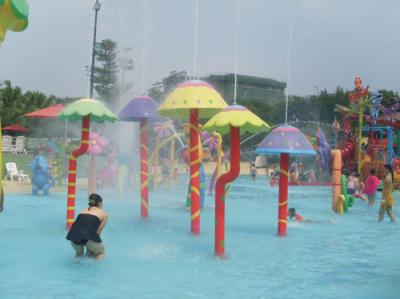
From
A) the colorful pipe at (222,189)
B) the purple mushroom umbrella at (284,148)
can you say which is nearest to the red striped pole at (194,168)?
the purple mushroom umbrella at (284,148)

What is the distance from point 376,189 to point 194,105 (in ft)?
32.2

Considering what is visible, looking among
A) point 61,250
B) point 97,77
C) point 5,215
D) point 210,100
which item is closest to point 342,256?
point 210,100

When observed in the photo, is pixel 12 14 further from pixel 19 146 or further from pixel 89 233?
pixel 19 146

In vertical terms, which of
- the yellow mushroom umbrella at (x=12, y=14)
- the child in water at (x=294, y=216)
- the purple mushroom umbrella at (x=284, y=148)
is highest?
the yellow mushroom umbrella at (x=12, y=14)

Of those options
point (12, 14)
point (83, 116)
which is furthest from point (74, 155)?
point (12, 14)

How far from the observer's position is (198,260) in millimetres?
7219

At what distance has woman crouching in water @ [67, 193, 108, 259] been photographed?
6.85 meters

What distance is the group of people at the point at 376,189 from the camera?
11.4m

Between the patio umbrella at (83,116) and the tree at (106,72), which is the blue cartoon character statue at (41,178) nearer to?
the patio umbrella at (83,116)

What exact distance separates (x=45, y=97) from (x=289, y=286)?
47533mm

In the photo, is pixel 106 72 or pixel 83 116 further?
pixel 106 72

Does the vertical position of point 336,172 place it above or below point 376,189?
above

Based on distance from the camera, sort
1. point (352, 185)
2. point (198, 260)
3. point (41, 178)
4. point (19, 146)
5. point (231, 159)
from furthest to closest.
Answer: point (19, 146) → point (352, 185) → point (41, 178) → point (231, 159) → point (198, 260)

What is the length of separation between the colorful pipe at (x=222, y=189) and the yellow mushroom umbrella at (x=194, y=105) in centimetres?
115
